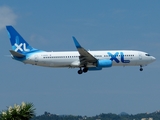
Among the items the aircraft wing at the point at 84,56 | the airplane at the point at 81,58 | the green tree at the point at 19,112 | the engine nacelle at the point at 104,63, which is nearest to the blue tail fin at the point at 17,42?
the airplane at the point at 81,58

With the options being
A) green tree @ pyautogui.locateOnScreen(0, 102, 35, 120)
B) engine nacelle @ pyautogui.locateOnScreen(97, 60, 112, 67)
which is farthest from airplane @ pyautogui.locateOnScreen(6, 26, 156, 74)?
green tree @ pyautogui.locateOnScreen(0, 102, 35, 120)

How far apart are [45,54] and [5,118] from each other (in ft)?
234

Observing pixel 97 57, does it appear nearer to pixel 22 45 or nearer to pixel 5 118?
pixel 22 45

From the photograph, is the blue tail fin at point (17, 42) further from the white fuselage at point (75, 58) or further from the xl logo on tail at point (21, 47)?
the white fuselage at point (75, 58)

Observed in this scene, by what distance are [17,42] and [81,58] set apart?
55.7 ft

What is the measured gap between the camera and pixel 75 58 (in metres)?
116

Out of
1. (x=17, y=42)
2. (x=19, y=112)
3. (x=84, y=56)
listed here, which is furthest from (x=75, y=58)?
(x=19, y=112)

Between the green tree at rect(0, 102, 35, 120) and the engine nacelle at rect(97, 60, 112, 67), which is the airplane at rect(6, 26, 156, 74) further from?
the green tree at rect(0, 102, 35, 120)

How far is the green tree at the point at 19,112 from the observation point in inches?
1732

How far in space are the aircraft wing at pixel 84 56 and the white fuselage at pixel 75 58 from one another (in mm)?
1245

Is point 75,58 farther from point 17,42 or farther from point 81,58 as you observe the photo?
point 17,42

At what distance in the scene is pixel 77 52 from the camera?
117688mm

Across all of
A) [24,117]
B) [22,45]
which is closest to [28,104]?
[24,117]

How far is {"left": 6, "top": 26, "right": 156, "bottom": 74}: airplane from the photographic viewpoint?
113 meters
